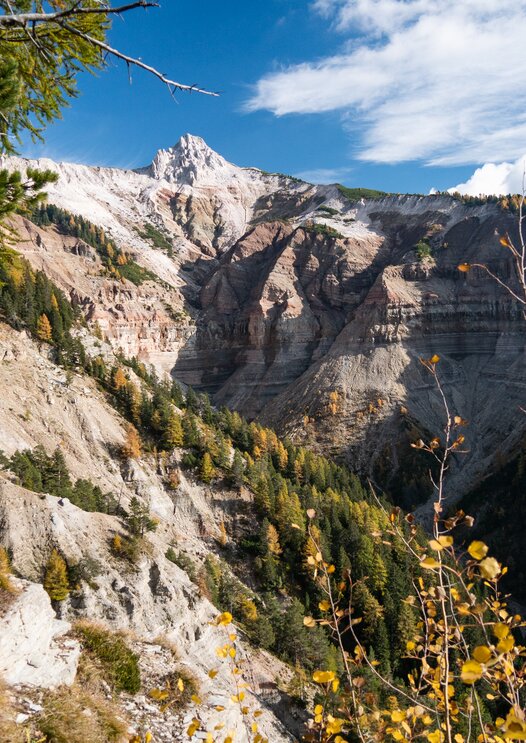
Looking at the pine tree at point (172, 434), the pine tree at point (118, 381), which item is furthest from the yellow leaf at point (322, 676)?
the pine tree at point (118, 381)

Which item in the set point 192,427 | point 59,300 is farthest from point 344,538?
point 59,300

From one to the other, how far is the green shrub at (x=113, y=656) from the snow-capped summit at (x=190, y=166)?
15954cm

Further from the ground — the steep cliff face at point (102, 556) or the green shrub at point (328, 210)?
the green shrub at point (328, 210)

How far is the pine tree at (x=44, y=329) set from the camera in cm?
4125

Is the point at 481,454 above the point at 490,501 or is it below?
above

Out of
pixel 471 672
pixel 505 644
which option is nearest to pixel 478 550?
pixel 505 644

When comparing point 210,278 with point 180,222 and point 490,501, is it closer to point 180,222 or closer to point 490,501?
point 180,222

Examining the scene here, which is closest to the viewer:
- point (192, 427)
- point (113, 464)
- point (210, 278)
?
point (113, 464)

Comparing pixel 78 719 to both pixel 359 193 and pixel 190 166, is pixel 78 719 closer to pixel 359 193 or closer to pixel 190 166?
→ pixel 359 193

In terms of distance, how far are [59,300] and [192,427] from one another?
77.0 feet

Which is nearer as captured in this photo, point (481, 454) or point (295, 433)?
point (481, 454)

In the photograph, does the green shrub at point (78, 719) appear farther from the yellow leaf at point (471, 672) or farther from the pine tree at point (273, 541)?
the pine tree at point (273, 541)

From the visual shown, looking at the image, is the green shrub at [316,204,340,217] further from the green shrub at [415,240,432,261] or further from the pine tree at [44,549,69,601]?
the pine tree at [44,549,69,601]

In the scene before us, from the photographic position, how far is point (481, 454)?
62.6 metres
